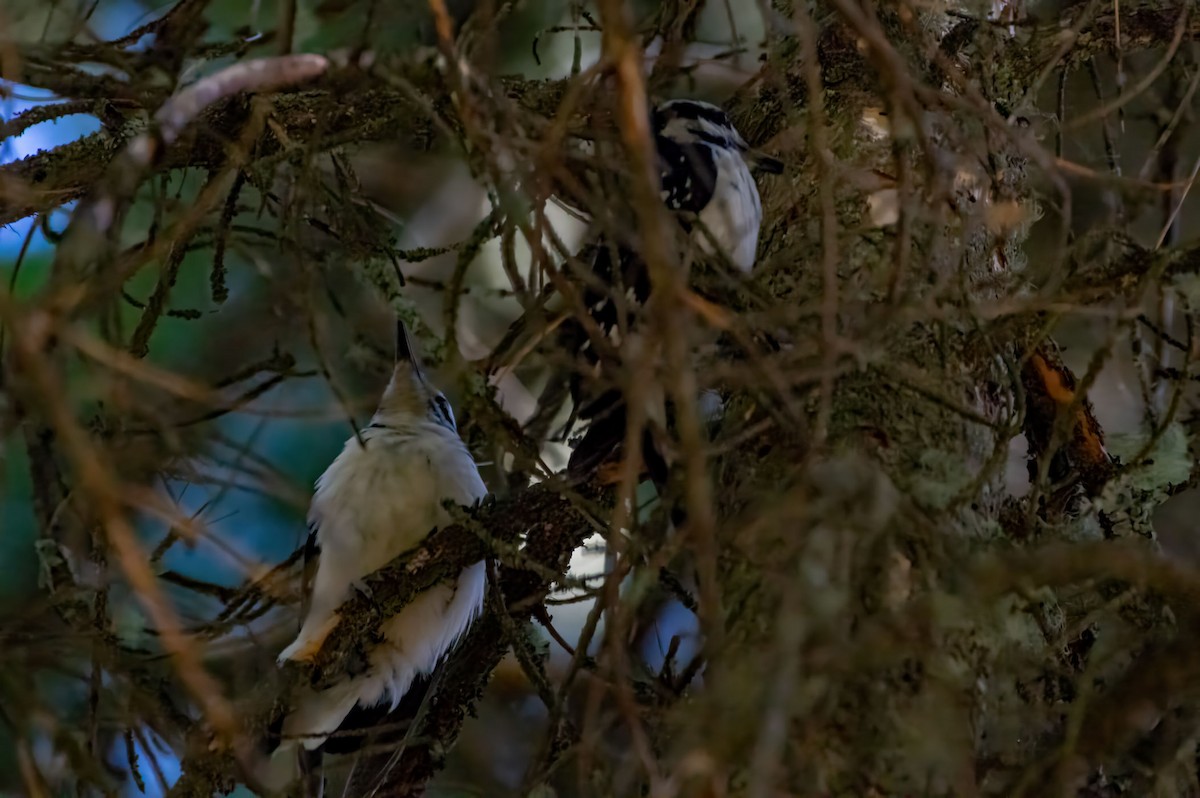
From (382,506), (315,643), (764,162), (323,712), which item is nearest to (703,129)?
(764,162)

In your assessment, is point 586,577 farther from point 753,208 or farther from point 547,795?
point 753,208

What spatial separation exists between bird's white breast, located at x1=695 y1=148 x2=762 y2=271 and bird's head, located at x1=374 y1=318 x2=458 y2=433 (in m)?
0.84

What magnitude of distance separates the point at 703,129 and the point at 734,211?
0.17m

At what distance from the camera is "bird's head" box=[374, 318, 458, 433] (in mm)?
2369

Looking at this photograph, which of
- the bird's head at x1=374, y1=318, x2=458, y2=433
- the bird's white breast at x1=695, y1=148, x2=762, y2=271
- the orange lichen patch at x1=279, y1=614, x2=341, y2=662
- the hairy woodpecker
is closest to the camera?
the hairy woodpecker

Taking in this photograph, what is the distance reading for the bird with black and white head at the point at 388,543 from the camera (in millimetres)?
2154

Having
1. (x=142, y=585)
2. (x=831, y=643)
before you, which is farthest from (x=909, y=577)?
(x=142, y=585)

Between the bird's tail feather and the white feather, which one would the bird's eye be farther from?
the bird's tail feather

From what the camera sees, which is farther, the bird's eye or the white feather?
the bird's eye

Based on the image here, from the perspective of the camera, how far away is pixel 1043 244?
2.80 meters

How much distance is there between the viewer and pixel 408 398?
239cm

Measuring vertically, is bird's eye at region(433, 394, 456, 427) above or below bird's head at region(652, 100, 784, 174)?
above

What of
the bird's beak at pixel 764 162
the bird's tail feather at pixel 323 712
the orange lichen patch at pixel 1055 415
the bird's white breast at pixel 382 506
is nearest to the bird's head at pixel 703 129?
the bird's beak at pixel 764 162

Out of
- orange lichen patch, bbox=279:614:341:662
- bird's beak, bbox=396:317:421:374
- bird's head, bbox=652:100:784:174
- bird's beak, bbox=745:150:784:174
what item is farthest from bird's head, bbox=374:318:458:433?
bird's beak, bbox=745:150:784:174
